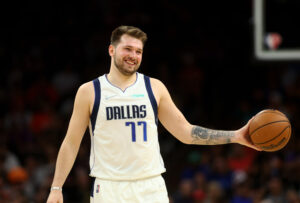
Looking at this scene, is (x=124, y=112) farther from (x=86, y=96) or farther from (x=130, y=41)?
(x=130, y=41)

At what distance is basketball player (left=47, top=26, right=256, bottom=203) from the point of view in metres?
4.92

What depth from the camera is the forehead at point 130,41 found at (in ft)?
16.6

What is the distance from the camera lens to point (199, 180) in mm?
10148

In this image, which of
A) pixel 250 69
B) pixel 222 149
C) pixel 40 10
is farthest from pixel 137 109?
pixel 40 10

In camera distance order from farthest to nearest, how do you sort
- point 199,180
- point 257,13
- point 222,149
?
point 222,149, point 199,180, point 257,13

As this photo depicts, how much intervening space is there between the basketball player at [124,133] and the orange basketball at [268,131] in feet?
0.29

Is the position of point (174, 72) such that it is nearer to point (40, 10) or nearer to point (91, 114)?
point (40, 10)

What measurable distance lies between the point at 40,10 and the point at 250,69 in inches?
218

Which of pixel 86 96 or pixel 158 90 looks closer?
pixel 86 96

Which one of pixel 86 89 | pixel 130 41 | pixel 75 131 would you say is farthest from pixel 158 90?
pixel 75 131

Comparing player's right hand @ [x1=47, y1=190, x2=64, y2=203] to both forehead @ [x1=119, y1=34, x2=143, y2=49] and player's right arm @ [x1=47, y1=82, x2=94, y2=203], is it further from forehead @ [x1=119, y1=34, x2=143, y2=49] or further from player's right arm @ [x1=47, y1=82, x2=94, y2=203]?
forehead @ [x1=119, y1=34, x2=143, y2=49]

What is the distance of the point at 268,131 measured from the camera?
4.93 metres

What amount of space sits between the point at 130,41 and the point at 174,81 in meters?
7.41

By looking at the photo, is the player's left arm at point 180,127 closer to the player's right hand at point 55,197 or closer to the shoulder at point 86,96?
the shoulder at point 86,96
